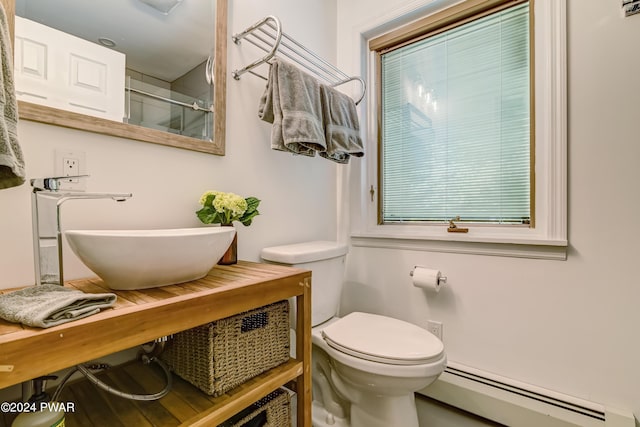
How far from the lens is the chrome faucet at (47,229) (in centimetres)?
68

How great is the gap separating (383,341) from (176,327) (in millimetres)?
791

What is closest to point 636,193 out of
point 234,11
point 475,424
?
point 475,424

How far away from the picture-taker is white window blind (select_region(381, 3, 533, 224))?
55.2 inches

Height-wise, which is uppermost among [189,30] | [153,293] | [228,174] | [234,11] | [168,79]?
[234,11]

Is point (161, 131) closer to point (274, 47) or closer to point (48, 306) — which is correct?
point (274, 47)

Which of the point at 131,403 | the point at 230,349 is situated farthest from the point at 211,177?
the point at 131,403

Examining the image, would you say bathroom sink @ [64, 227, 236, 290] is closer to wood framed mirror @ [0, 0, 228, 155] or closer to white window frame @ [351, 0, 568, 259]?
wood framed mirror @ [0, 0, 228, 155]

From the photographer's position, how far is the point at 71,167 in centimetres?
87

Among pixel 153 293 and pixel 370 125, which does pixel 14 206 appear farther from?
pixel 370 125

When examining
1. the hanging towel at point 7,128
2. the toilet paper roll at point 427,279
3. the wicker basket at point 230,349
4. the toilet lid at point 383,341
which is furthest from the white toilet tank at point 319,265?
the hanging towel at point 7,128

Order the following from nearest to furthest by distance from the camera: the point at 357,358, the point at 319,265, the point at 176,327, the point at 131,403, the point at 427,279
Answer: the point at 176,327, the point at 131,403, the point at 357,358, the point at 319,265, the point at 427,279

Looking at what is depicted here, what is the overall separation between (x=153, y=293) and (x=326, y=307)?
86cm

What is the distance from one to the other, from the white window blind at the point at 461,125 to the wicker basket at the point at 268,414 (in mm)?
1121

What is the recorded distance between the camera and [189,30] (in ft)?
3.83
